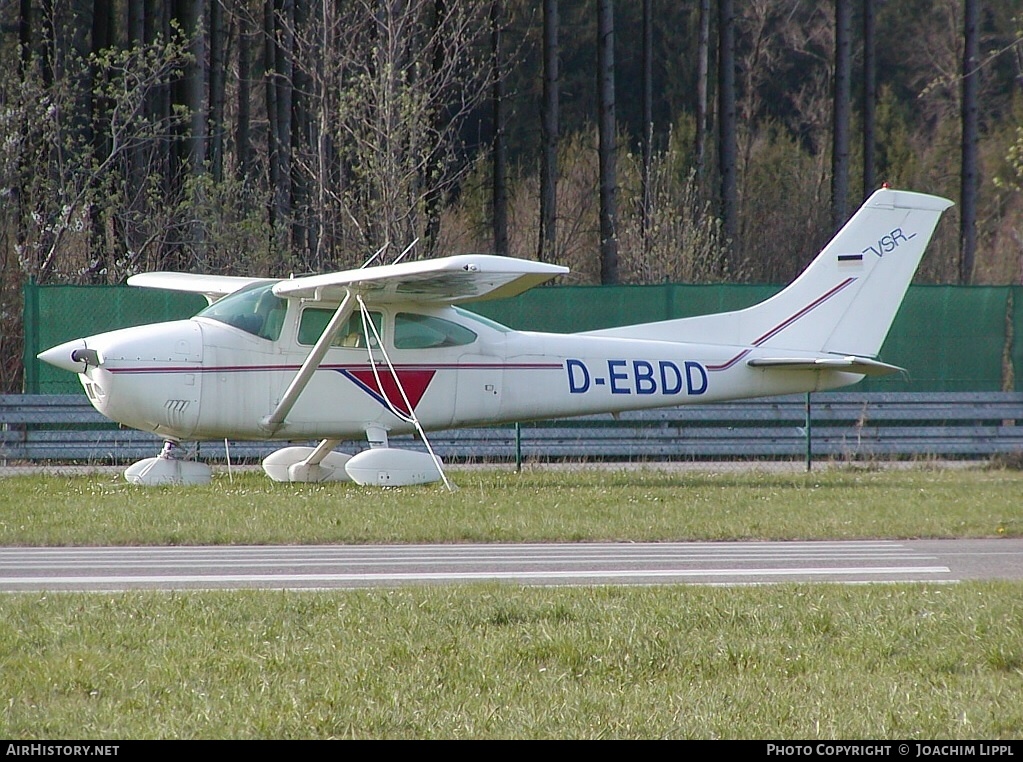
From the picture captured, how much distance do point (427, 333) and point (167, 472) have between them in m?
3.14

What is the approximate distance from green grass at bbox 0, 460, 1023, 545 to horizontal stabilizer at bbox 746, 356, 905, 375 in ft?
4.33

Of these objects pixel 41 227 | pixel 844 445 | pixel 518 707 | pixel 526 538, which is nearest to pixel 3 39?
pixel 41 227

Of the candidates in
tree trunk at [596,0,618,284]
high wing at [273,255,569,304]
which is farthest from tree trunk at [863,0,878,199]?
high wing at [273,255,569,304]

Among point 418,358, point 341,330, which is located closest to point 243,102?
point 341,330

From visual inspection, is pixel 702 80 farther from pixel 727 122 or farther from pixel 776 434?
pixel 776 434

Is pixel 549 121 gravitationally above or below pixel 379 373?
above

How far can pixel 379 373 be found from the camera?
14430 millimetres

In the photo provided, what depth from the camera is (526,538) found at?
10.7 m

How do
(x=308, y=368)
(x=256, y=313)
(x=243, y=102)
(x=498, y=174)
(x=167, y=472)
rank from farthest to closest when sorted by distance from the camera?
(x=243, y=102), (x=498, y=174), (x=256, y=313), (x=167, y=472), (x=308, y=368)

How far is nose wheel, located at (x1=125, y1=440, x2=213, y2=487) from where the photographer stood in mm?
13961

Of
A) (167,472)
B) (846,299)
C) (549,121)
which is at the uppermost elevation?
(549,121)

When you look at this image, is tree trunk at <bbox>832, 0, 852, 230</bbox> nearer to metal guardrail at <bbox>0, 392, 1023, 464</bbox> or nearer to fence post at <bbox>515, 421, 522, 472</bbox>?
metal guardrail at <bbox>0, 392, 1023, 464</bbox>

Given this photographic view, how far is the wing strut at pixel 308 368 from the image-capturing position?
13.8 meters

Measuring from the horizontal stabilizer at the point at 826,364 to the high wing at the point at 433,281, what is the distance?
10.2ft
